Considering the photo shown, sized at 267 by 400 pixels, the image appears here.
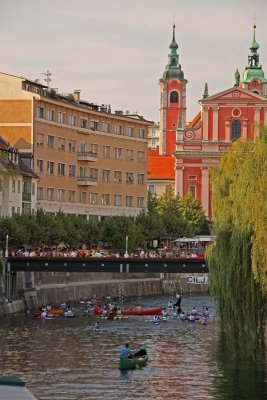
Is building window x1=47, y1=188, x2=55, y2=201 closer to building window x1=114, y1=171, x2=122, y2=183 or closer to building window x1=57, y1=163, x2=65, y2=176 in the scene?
building window x1=57, y1=163, x2=65, y2=176

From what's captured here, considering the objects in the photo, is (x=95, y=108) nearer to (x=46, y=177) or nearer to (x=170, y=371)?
(x=46, y=177)

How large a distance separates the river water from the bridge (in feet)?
13.2

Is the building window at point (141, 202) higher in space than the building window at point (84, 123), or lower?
lower

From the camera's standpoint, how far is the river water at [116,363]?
210 ft

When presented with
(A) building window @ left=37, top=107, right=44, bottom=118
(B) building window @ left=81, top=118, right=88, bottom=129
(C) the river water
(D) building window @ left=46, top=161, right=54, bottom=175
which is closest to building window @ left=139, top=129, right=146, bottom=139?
(B) building window @ left=81, top=118, right=88, bottom=129

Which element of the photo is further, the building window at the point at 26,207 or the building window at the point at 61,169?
Answer: the building window at the point at 61,169

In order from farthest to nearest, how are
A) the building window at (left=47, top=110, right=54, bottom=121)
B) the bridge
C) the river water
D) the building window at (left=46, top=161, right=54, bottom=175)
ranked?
the building window at (left=46, top=161, right=54, bottom=175) → the building window at (left=47, top=110, right=54, bottom=121) → the bridge → the river water

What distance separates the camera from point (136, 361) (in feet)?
241

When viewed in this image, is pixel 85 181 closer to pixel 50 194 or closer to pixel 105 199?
pixel 105 199

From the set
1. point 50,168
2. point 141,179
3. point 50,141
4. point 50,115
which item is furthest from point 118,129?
point 50,168

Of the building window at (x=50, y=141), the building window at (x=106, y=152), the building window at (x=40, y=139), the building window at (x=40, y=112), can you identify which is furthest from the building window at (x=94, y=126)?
the building window at (x=40, y=112)

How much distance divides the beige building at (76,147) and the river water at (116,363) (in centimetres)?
4528

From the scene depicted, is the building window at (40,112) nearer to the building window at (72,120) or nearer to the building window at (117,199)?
the building window at (72,120)

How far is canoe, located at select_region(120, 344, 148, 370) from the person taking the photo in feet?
239
